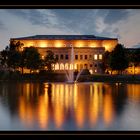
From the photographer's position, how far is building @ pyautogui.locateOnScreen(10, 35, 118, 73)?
6325 centimetres

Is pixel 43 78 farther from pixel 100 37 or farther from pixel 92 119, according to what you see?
pixel 100 37

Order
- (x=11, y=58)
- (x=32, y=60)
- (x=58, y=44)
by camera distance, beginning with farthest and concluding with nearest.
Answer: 1. (x=58, y=44)
2. (x=32, y=60)
3. (x=11, y=58)

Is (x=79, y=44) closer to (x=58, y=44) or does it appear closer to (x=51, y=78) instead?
(x=58, y=44)

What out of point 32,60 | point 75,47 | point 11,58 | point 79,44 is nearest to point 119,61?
point 32,60

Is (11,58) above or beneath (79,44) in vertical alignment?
beneath

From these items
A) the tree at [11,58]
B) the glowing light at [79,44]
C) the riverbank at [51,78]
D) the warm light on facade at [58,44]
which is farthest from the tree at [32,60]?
the glowing light at [79,44]

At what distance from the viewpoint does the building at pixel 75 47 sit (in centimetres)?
6325

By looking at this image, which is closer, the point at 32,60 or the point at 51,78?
the point at 51,78

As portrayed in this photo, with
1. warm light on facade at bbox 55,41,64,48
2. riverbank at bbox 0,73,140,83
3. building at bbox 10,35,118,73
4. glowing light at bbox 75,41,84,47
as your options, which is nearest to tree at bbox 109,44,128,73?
riverbank at bbox 0,73,140,83

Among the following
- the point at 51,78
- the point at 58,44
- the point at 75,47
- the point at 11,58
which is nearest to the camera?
the point at 51,78

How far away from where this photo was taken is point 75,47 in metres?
66.0
